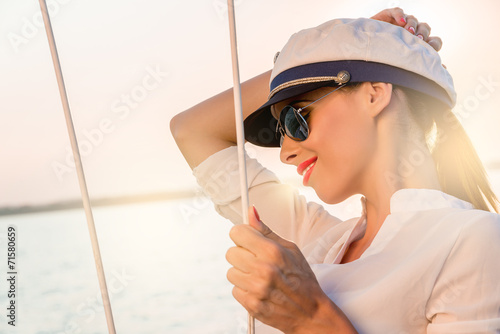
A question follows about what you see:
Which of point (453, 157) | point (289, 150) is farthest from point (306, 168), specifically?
point (453, 157)

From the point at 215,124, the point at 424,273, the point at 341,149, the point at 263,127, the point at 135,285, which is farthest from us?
the point at 135,285

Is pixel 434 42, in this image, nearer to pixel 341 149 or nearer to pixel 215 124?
pixel 341 149

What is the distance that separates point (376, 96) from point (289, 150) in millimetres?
215

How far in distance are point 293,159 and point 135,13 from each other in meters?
6.35

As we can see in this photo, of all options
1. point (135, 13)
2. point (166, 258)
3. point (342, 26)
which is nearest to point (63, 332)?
point (166, 258)

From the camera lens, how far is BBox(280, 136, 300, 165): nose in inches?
44.1

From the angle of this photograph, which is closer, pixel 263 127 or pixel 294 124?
pixel 294 124

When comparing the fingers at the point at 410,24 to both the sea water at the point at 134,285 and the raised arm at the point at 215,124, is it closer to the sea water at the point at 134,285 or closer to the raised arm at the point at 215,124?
the raised arm at the point at 215,124

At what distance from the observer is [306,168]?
1.11 meters

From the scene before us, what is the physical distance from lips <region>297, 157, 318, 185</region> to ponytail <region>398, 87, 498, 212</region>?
0.22m

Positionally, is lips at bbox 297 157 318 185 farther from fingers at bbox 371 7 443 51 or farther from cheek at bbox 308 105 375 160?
fingers at bbox 371 7 443 51

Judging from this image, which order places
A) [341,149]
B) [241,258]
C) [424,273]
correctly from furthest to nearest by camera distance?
[341,149], [424,273], [241,258]

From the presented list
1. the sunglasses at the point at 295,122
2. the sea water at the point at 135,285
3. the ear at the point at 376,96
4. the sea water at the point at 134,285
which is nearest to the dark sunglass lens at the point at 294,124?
the sunglasses at the point at 295,122

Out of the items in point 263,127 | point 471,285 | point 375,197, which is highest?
point 263,127
